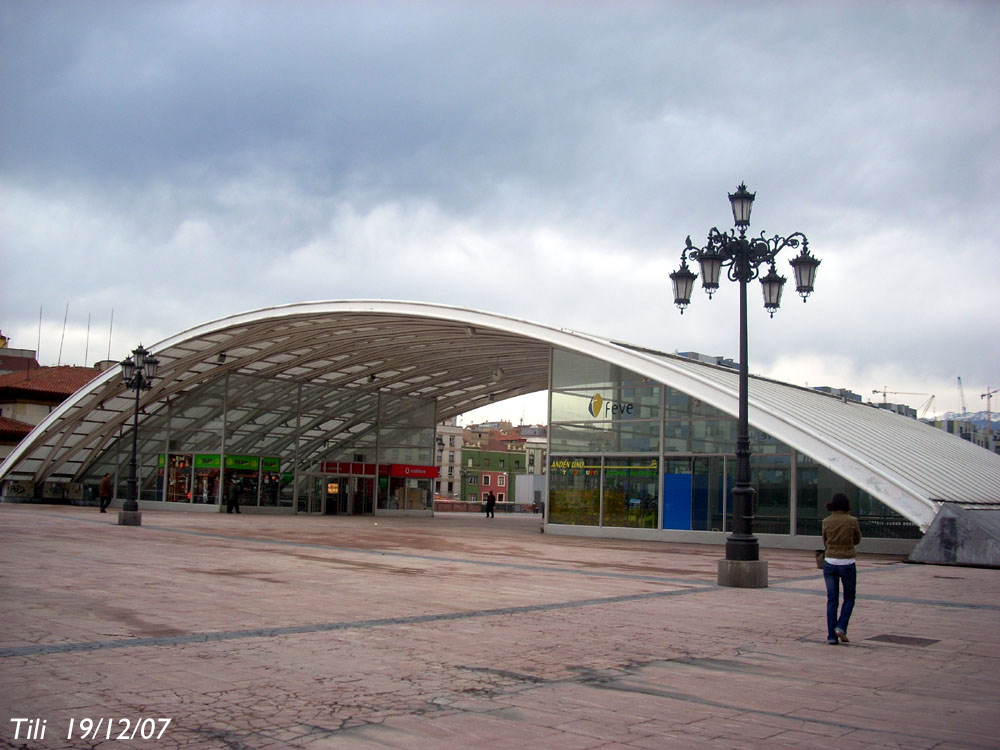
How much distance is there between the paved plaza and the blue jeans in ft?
0.77

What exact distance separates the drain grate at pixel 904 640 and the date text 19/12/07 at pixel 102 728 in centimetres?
708

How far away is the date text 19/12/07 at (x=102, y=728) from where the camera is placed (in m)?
5.09

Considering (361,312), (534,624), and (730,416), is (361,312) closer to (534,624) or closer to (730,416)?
(730,416)

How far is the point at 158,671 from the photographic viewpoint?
6801 mm

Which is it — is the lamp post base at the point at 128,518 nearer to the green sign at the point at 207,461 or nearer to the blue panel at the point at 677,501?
the blue panel at the point at 677,501

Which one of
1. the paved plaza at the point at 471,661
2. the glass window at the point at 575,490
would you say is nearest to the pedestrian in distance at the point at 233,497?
the glass window at the point at 575,490

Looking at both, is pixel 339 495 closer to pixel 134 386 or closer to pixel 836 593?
pixel 134 386

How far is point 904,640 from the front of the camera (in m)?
9.41

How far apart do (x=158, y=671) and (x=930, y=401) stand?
15903 centimetres

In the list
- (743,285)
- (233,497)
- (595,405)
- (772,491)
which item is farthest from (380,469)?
(743,285)

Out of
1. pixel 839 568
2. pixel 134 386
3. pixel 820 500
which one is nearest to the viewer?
pixel 839 568

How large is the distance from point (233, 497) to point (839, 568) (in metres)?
37.2

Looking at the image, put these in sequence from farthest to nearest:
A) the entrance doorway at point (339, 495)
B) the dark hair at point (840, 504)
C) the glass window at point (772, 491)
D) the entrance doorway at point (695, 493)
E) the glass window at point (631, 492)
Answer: the entrance doorway at point (339, 495)
the glass window at point (631, 492)
the entrance doorway at point (695, 493)
the glass window at point (772, 491)
the dark hair at point (840, 504)

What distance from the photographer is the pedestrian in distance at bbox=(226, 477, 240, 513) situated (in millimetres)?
42656
